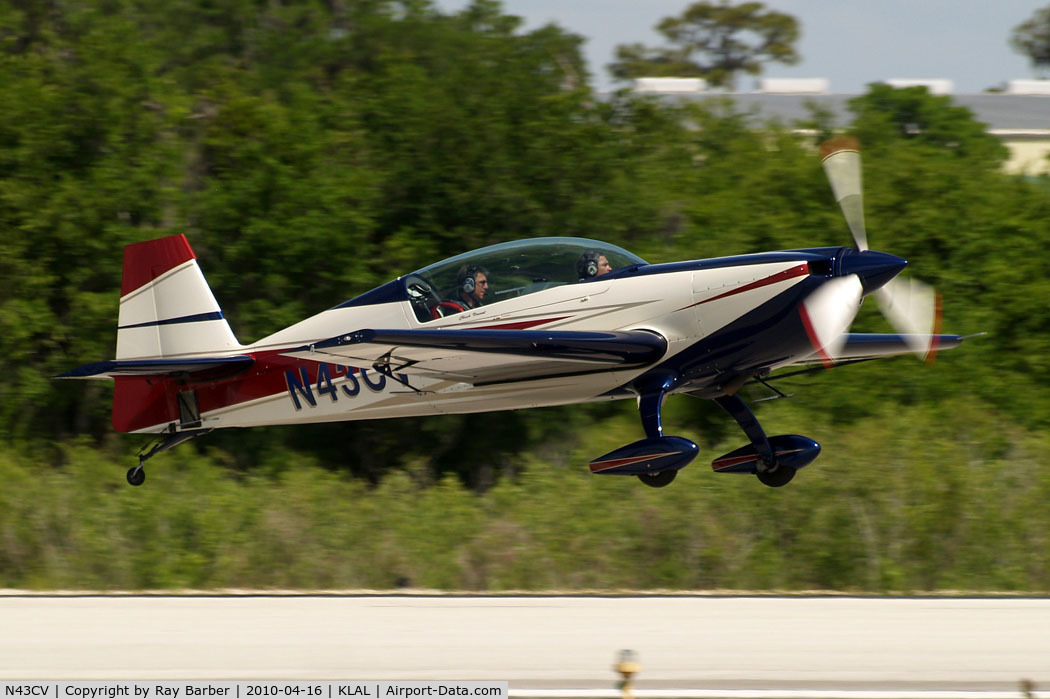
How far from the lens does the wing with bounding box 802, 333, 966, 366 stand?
10906 millimetres

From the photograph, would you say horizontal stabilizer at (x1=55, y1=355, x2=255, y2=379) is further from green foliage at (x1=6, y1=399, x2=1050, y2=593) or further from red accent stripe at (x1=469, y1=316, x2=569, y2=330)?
green foliage at (x1=6, y1=399, x2=1050, y2=593)

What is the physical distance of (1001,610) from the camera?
1030cm

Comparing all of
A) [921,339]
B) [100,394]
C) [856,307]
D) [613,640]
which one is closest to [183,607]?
[613,640]

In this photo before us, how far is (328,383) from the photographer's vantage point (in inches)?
449

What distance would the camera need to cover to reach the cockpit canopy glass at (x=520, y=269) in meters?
10.2

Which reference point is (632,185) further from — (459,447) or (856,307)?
(856,307)

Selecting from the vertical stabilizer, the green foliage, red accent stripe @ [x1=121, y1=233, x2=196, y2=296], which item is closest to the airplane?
the vertical stabilizer

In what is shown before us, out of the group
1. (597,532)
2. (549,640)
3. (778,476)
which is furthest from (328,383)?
(597,532)

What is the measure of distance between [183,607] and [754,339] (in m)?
5.81

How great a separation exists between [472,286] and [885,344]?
3.99m

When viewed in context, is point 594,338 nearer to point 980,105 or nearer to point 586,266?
point 586,266

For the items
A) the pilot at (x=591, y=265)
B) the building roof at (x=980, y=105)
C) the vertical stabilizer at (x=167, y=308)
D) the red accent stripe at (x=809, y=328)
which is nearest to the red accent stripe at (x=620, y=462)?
the red accent stripe at (x=809, y=328)

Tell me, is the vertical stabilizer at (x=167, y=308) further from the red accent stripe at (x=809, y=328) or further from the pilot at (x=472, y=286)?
the red accent stripe at (x=809, y=328)

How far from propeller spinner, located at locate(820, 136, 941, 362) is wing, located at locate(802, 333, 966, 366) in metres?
0.01
